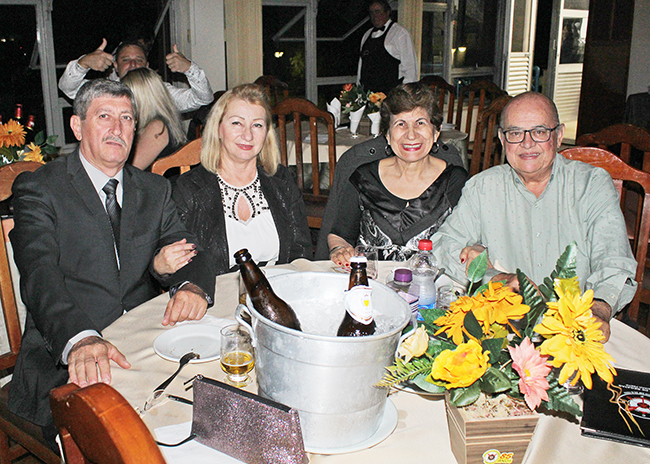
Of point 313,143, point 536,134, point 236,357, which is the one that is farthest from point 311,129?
point 236,357

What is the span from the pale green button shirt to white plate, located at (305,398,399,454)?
2.60 feet

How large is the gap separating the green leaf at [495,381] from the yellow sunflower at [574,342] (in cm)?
7

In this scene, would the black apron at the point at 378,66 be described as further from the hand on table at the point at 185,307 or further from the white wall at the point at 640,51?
the hand on table at the point at 185,307

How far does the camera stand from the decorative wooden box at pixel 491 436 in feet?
2.83

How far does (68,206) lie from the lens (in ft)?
5.41

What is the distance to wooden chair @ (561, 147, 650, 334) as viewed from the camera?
186cm

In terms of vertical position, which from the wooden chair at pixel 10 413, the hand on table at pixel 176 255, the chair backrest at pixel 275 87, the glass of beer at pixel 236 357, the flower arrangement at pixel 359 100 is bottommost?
the wooden chair at pixel 10 413

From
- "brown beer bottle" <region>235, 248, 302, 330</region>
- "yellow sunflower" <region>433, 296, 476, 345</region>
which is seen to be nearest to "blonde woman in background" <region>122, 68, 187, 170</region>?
"brown beer bottle" <region>235, 248, 302, 330</region>

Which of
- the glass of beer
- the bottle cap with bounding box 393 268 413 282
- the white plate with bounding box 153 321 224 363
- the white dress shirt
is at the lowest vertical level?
the white plate with bounding box 153 321 224 363

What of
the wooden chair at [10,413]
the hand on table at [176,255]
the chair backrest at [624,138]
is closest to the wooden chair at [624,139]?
the chair backrest at [624,138]

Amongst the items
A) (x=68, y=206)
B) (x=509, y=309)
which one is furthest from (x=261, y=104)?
(x=509, y=309)

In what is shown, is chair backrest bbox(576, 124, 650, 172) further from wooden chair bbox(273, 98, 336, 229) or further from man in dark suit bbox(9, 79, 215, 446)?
man in dark suit bbox(9, 79, 215, 446)

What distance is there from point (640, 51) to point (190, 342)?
6.79 metres

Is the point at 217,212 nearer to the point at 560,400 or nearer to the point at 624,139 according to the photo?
the point at 560,400
